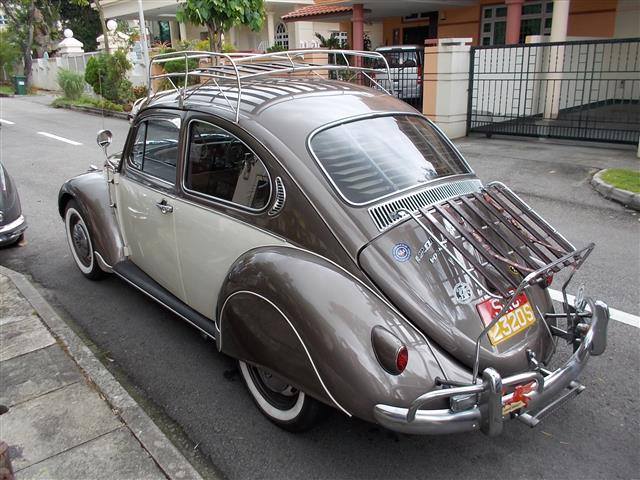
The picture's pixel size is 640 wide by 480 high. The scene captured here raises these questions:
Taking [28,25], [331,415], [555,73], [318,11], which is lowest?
[331,415]

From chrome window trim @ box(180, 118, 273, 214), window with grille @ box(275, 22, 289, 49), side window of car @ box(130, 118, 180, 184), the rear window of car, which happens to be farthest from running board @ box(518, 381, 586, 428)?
window with grille @ box(275, 22, 289, 49)

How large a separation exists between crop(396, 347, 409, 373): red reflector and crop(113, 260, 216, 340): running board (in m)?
1.29

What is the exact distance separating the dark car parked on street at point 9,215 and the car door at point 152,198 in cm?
218

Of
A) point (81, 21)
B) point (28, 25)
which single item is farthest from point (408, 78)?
point (81, 21)

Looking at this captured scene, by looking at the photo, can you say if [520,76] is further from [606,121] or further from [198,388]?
[198,388]

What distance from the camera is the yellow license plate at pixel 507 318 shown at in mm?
2619

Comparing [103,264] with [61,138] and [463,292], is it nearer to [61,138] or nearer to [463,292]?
[463,292]

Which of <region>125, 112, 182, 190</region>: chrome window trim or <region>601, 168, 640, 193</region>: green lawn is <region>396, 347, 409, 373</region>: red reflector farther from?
<region>601, 168, 640, 193</region>: green lawn

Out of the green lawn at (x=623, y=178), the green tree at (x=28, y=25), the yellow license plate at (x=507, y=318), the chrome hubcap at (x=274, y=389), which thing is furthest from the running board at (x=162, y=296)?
the green tree at (x=28, y=25)

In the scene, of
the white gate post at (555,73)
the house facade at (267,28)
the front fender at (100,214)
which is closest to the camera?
the front fender at (100,214)

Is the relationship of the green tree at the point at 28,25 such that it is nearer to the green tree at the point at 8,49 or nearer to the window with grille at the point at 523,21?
the green tree at the point at 8,49

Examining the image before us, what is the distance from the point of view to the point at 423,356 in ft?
8.00

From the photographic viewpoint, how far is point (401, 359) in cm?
237

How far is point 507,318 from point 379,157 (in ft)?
Answer: 3.73
